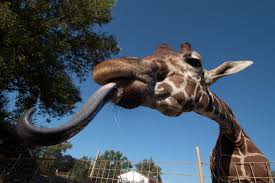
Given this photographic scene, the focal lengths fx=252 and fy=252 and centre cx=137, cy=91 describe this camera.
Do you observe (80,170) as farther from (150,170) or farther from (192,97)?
(192,97)

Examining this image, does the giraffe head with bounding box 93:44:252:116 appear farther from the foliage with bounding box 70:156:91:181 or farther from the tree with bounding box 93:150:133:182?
the foliage with bounding box 70:156:91:181

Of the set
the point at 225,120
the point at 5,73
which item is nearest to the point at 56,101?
the point at 5,73

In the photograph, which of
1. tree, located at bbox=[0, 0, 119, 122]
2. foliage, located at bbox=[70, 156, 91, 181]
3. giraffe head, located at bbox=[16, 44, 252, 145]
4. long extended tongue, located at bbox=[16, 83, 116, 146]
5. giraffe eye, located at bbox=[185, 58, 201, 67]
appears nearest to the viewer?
long extended tongue, located at bbox=[16, 83, 116, 146]

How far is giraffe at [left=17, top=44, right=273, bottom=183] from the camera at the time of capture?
2.16 m

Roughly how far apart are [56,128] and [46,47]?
447 inches

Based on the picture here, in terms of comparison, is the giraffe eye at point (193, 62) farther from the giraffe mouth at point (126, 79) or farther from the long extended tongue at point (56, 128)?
the long extended tongue at point (56, 128)

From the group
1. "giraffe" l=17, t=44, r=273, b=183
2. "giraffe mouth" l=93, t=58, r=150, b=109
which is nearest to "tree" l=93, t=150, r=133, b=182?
"giraffe" l=17, t=44, r=273, b=183

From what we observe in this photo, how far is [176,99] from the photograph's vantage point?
3959 mm

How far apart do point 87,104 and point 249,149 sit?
12.9ft

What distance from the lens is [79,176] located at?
25.0ft

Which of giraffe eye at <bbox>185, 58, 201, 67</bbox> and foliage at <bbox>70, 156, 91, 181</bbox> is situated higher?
giraffe eye at <bbox>185, 58, 201, 67</bbox>

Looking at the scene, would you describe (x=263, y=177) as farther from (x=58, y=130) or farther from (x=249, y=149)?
(x=58, y=130)

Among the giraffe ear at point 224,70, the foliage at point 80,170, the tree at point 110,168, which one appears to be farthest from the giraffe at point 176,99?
the foliage at point 80,170

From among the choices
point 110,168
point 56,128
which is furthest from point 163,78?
point 110,168
